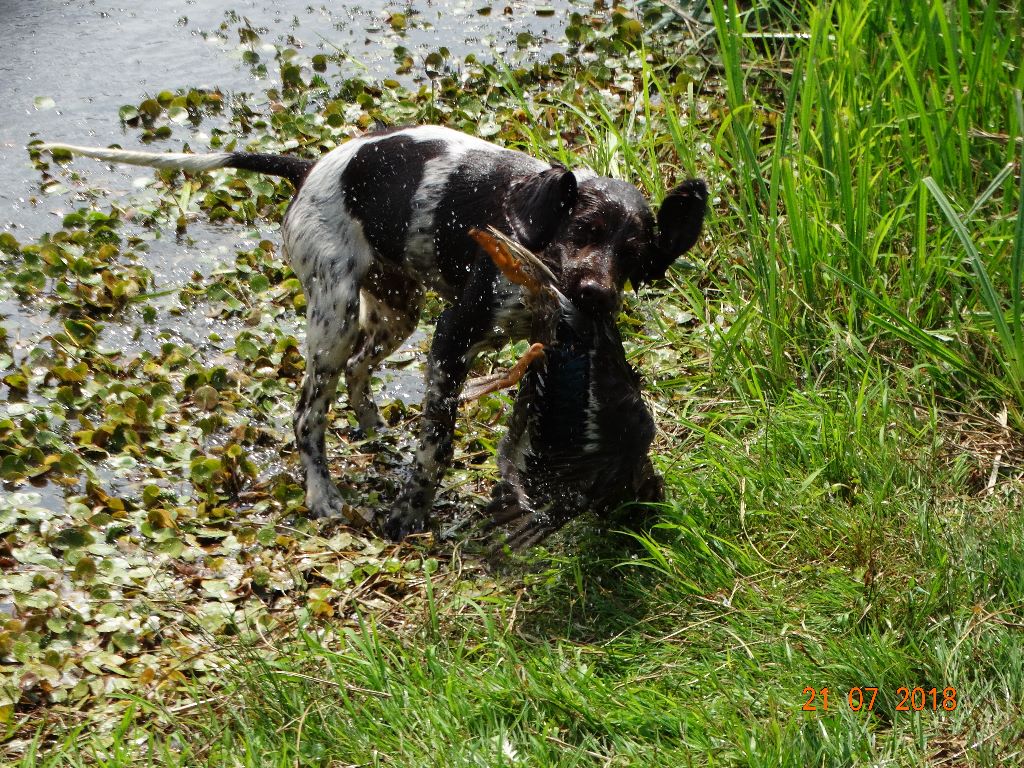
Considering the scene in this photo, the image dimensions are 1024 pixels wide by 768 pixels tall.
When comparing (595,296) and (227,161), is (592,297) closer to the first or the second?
(595,296)

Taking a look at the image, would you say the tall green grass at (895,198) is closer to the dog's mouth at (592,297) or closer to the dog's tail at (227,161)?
A: the dog's mouth at (592,297)

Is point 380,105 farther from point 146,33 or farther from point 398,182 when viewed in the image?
point 398,182

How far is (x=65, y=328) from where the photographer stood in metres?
5.30

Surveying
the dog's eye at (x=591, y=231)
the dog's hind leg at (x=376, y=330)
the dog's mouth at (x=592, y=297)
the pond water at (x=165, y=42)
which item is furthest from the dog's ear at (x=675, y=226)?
the pond water at (x=165, y=42)

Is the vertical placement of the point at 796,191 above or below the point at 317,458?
above

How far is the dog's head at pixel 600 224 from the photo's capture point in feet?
12.7

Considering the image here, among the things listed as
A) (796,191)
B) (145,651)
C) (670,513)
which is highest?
(796,191)

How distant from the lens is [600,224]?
396 centimetres

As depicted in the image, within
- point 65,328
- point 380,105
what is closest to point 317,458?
point 65,328

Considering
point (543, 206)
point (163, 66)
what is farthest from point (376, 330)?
point (163, 66)

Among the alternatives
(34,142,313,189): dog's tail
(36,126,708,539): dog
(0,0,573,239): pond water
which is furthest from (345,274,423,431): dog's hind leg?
(0,0,573,239): pond water

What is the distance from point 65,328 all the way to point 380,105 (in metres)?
2.60

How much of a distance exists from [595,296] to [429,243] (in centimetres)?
103

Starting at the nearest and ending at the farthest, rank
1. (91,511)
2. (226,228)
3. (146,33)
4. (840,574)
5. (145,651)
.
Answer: (840,574)
(145,651)
(91,511)
(226,228)
(146,33)
